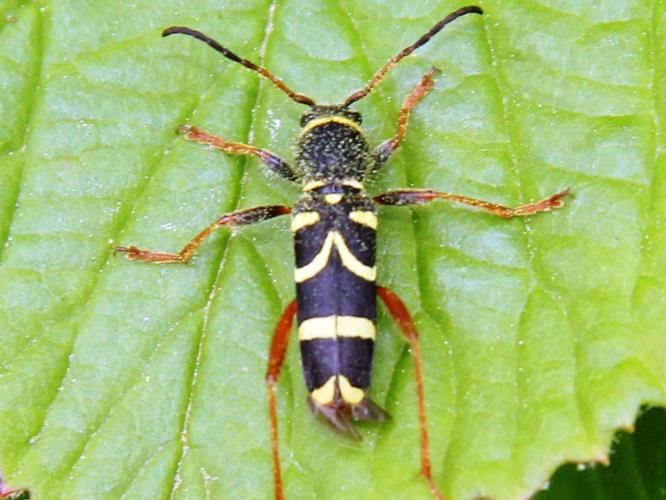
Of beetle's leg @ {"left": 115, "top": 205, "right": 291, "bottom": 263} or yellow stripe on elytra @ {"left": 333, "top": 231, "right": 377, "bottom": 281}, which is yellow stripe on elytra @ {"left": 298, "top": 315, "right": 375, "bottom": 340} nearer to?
yellow stripe on elytra @ {"left": 333, "top": 231, "right": 377, "bottom": 281}

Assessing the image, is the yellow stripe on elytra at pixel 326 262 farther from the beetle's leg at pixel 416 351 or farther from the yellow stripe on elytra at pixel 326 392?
the yellow stripe on elytra at pixel 326 392

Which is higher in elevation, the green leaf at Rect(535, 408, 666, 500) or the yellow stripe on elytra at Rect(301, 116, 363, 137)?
the yellow stripe on elytra at Rect(301, 116, 363, 137)

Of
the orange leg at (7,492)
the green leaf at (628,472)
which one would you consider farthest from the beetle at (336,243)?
the orange leg at (7,492)

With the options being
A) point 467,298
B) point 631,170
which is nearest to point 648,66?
point 631,170

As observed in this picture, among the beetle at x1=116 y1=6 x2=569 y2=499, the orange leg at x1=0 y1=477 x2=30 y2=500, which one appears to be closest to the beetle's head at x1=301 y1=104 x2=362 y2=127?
the beetle at x1=116 y1=6 x2=569 y2=499

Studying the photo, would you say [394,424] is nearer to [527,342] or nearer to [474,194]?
[527,342]

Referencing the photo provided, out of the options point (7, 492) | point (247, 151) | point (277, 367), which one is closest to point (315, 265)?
point (277, 367)

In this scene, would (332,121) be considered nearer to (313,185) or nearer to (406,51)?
(313,185)
